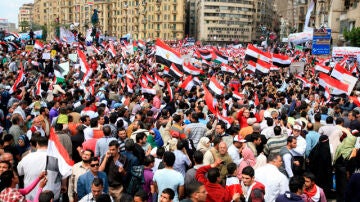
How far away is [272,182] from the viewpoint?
20.1 feet

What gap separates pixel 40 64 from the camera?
2419 cm

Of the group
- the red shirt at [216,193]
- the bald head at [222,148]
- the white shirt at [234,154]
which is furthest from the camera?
the white shirt at [234,154]

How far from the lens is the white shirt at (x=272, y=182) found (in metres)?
6.10

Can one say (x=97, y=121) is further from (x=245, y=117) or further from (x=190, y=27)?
(x=190, y=27)

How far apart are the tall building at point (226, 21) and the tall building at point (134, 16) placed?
5806 millimetres

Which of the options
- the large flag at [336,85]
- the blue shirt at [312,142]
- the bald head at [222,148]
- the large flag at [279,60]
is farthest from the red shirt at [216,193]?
the large flag at [279,60]

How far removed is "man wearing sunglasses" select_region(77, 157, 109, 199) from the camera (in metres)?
6.00

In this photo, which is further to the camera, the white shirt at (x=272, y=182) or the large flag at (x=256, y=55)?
the large flag at (x=256, y=55)

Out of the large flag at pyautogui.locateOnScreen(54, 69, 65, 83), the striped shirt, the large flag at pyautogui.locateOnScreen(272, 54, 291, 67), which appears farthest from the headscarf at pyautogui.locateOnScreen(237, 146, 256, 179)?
the large flag at pyautogui.locateOnScreen(272, 54, 291, 67)

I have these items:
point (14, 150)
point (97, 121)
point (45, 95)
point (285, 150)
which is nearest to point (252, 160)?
point (285, 150)

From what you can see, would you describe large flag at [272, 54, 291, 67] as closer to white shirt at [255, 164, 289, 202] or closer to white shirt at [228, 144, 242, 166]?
white shirt at [228, 144, 242, 166]

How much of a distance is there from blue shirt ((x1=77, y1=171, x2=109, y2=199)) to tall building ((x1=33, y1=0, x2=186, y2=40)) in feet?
312

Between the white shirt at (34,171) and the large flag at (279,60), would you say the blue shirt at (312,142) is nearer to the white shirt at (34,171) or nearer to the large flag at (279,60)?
the white shirt at (34,171)

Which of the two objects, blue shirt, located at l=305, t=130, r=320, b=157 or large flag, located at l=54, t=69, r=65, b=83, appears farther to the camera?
large flag, located at l=54, t=69, r=65, b=83
